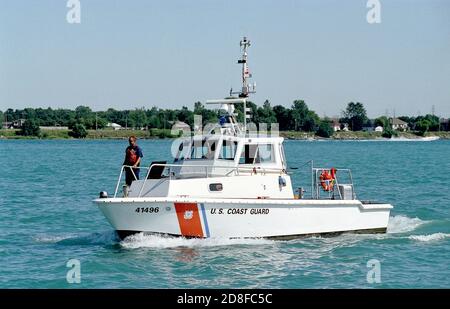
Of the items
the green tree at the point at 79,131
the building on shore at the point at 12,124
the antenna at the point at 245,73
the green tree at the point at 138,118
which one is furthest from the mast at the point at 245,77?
the building on shore at the point at 12,124

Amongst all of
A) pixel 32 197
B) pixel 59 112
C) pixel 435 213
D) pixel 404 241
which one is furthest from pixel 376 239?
pixel 59 112

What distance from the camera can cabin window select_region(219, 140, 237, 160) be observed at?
20.7 metres

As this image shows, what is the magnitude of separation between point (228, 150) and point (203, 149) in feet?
2.22

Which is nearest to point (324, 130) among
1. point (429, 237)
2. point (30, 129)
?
point (30, 129)

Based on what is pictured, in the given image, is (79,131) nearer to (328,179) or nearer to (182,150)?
(182,150)

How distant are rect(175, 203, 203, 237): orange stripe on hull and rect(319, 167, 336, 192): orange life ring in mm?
4138

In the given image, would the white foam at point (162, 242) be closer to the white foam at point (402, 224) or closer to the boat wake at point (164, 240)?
the boat wake at point (164, 240)

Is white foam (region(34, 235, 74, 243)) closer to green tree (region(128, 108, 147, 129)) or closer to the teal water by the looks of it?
the teal water

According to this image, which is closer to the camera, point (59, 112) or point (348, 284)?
point (348, 284)

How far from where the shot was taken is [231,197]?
782 inches

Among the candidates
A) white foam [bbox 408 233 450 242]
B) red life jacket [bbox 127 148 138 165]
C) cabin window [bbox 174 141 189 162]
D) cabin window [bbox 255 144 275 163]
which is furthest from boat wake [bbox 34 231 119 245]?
white foam [bbox 408 233 450 242]
